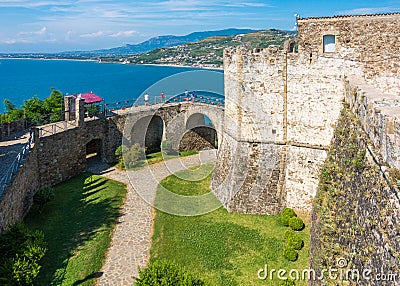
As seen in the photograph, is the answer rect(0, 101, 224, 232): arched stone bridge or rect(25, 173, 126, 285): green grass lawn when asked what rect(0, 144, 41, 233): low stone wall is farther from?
rect(25, 173, 126, 285): green grass lawn

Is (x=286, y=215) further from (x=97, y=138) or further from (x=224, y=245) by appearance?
(x=97, y=138)

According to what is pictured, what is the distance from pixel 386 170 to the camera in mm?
7531

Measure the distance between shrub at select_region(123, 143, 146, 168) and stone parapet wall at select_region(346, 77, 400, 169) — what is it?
17380 millimetres

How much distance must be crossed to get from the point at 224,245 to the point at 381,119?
916cm

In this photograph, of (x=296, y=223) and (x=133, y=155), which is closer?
(x=296, y=223)

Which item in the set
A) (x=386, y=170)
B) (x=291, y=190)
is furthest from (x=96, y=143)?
(x=386, y=170)

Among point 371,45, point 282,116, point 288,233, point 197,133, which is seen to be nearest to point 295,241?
point 288,233

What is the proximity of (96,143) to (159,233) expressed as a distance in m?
14.3

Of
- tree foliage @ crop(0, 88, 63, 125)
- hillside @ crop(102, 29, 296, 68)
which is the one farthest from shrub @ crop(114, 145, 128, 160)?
hillside @ crop(102, 29, 296, 68)

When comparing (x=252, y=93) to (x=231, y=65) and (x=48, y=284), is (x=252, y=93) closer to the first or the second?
(x=231, y=65)

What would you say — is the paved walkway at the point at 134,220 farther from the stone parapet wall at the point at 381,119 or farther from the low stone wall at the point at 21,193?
the stone parapet wall at the point at 381,119

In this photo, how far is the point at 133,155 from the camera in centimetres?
2631

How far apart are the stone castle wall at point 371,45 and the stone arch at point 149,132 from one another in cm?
1643

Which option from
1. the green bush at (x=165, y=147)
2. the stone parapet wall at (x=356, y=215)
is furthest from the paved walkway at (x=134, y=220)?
the stone parapet wall at (x=356, y=215)
